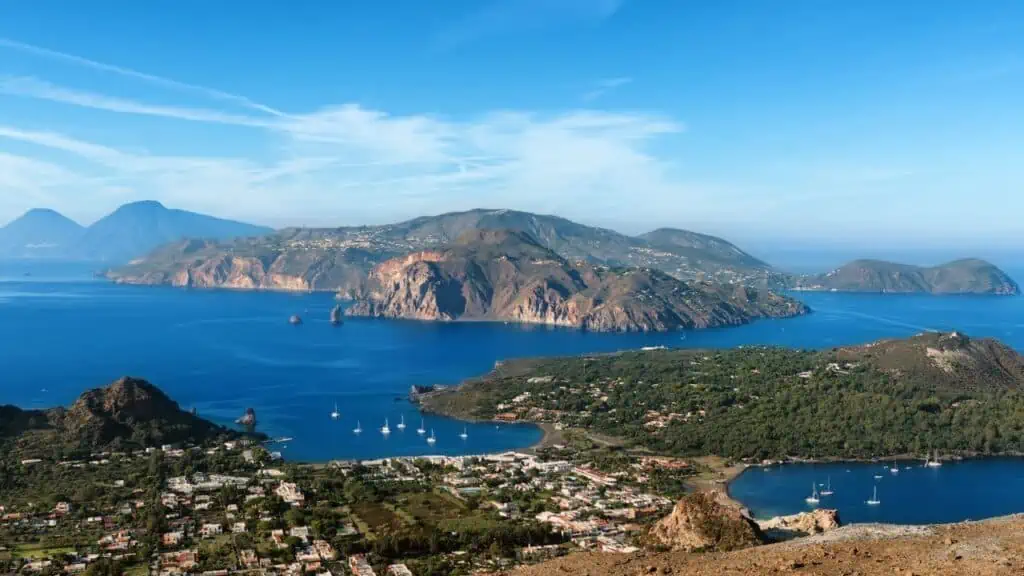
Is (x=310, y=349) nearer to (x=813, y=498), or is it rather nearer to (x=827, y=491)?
(x=827, y=491)

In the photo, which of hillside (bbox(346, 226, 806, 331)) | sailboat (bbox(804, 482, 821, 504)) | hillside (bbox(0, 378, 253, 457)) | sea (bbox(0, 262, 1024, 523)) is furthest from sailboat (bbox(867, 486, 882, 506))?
hillside (bbox(346, 226, 806, 331))

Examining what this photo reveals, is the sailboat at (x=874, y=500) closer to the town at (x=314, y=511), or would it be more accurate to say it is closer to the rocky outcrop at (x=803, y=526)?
the town at (x=314, y=511)

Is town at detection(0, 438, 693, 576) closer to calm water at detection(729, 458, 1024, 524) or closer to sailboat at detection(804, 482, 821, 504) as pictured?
calm water at detection(729, 458, 1024, 524)

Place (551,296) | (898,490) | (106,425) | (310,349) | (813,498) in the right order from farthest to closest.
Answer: (551,296)
(310,349)
(106,425)
(898,490)
(813,498)

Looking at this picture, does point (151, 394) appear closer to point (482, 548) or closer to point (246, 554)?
point (246, 554)

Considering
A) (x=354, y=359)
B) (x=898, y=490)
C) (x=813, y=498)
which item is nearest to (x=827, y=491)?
(x=813, y=498)

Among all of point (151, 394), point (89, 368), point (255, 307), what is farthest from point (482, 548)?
point (255, 307)

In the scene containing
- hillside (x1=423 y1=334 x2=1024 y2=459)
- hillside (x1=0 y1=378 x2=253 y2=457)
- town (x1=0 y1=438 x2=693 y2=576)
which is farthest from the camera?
hillside (x1=423 y1=334 x2=1024 y2=459)
